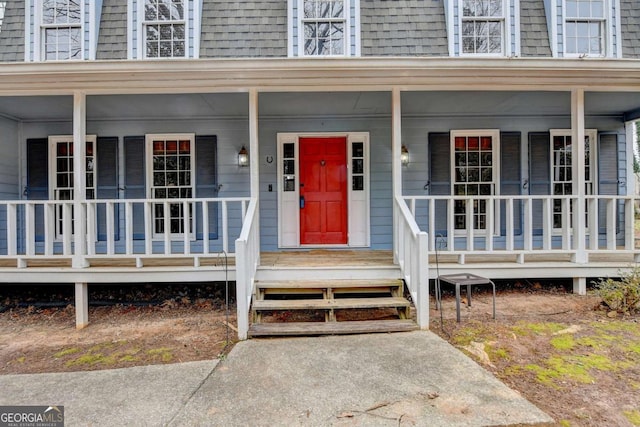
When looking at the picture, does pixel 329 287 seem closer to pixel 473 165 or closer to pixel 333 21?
pixel 473 165

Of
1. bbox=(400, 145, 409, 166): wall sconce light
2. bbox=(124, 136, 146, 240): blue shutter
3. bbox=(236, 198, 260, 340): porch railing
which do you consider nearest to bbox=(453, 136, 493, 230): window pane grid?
bbox=(400, 145, 409, 166): wall sconce light

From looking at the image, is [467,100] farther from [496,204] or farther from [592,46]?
[592,46]

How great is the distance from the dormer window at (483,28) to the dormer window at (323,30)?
1.92 metres

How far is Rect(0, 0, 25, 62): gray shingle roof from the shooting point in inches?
224

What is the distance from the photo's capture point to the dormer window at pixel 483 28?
18.7 ft

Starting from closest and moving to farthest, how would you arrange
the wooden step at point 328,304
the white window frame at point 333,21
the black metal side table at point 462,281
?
the wooden step at point 328,304, the black metal side table at point 462,281, the white window frame at point 333,21

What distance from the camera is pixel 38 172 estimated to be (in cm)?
616

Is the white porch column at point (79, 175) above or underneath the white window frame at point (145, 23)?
underneath

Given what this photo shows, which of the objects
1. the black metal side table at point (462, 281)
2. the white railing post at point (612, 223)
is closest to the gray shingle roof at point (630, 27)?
the white railing post at point (612, 223)

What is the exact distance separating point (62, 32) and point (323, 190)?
15.9 ft

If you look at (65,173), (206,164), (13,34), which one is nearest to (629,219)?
(206,164)

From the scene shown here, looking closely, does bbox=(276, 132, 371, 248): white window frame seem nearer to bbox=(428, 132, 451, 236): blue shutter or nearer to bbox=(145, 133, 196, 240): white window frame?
bbox=(428, 132, 451, 236): blue shutter

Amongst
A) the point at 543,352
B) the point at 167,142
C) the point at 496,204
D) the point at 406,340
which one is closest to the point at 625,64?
the point at 496,204

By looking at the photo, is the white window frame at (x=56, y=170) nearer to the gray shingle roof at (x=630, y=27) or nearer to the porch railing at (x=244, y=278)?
the porch railing at (x=244, y=278)
